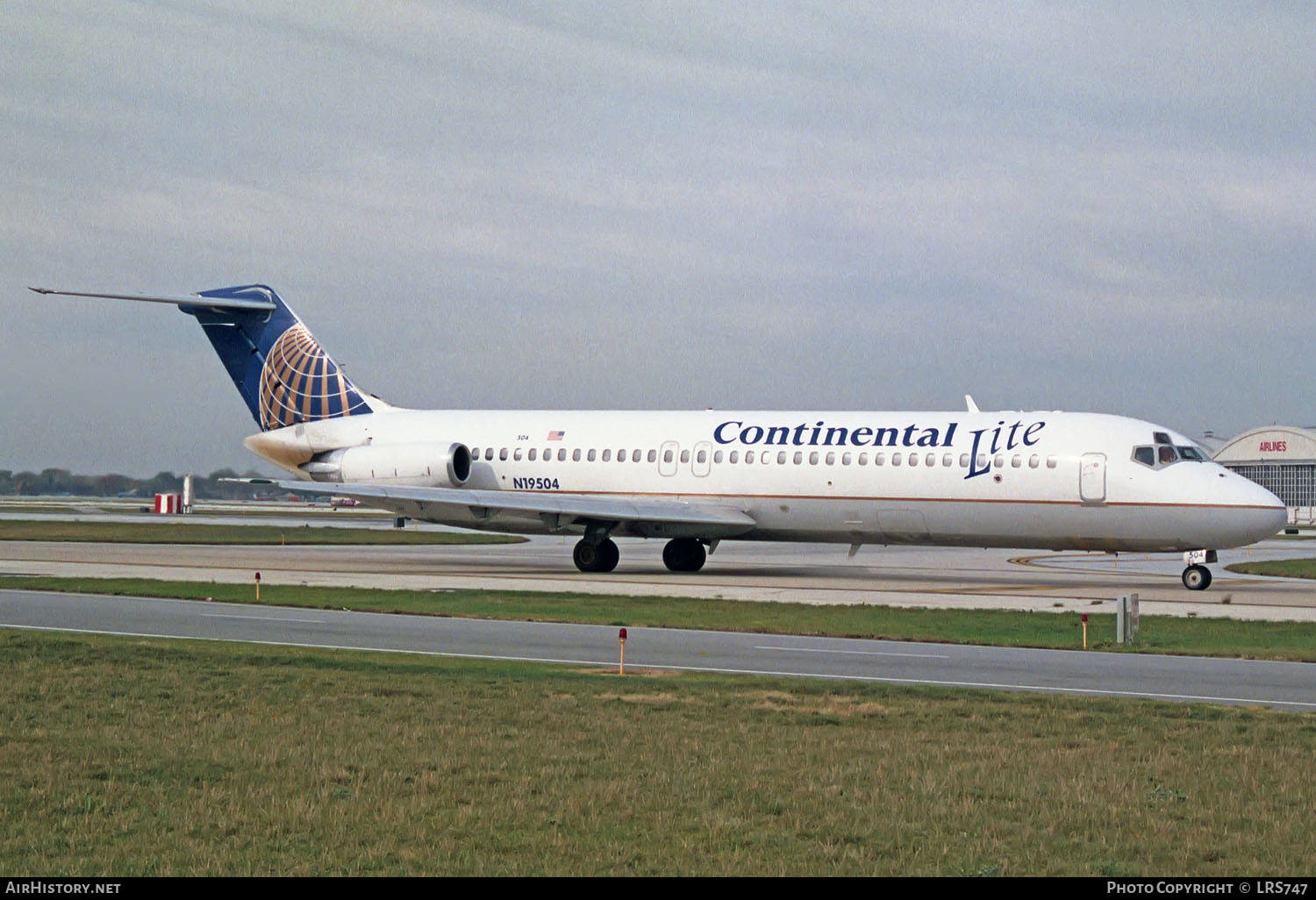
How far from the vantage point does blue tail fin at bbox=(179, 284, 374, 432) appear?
4375cm

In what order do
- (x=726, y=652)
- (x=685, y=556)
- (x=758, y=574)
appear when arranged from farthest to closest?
(x=685, y=556), (x=758, y=574), (x=726, y=652)

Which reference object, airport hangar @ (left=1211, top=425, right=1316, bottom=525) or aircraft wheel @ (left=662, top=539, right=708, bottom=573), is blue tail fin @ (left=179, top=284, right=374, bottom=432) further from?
airport hangar @ (left=1211, top=425, right=1316, bottom=525)

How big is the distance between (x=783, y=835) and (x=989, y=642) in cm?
1298

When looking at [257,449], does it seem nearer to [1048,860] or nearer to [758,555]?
[758,555]

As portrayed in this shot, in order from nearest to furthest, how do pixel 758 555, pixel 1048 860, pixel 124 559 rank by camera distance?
1. pixel 1048 860
2. pixel 124 559
3. pixel 758 555

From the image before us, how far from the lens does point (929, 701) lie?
14617 mm

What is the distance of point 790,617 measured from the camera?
24703mm

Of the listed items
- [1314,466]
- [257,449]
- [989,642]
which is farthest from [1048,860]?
[1314,466]

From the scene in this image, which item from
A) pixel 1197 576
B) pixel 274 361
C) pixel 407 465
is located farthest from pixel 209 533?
pixel 1197 576

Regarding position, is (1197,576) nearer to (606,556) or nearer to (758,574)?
(758,574)

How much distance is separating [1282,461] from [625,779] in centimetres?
11650

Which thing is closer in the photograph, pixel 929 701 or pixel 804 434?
pixel 929 701

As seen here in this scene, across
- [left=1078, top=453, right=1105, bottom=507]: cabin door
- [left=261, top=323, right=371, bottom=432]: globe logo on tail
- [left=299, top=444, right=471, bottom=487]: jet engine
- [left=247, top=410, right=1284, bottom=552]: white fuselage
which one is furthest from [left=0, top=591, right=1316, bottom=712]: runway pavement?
[left=261, top=323, right=371, bottom=432]: globe logo on tail

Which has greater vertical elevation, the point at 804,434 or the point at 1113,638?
the point at 804,434
